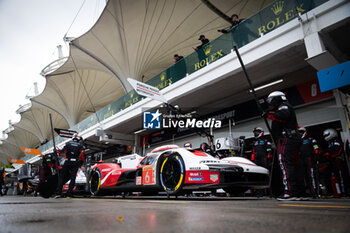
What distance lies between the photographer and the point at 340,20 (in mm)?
5527

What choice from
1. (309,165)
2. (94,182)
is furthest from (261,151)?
(94,182)

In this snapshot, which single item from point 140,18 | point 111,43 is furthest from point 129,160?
point 111,43

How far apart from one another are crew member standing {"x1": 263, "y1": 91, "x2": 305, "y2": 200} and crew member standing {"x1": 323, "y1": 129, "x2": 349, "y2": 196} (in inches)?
136

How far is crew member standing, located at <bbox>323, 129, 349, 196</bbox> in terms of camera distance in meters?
6.32

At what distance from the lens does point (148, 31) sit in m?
15.0

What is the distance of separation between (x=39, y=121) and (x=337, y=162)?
34.4m

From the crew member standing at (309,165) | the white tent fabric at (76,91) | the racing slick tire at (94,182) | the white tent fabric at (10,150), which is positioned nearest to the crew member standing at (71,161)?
the racing slick tire at (94,182)

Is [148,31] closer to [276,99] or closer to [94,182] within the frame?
[94,182]

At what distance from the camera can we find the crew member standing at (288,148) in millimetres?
3537

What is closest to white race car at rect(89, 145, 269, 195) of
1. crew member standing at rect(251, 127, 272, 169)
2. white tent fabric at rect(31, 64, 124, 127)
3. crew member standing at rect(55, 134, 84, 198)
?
crew member standing at rect(251, 127, 272, 169)

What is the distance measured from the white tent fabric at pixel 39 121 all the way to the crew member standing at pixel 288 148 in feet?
101

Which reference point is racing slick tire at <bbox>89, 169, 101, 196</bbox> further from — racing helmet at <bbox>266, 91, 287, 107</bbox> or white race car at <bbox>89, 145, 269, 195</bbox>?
racing helmet at <bbox>266, 91, 287, 107</bbox>

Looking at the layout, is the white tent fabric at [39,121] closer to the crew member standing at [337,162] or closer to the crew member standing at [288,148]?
the crew member standing at [337,162]

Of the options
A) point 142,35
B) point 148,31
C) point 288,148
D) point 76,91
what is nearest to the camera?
point 288,148
